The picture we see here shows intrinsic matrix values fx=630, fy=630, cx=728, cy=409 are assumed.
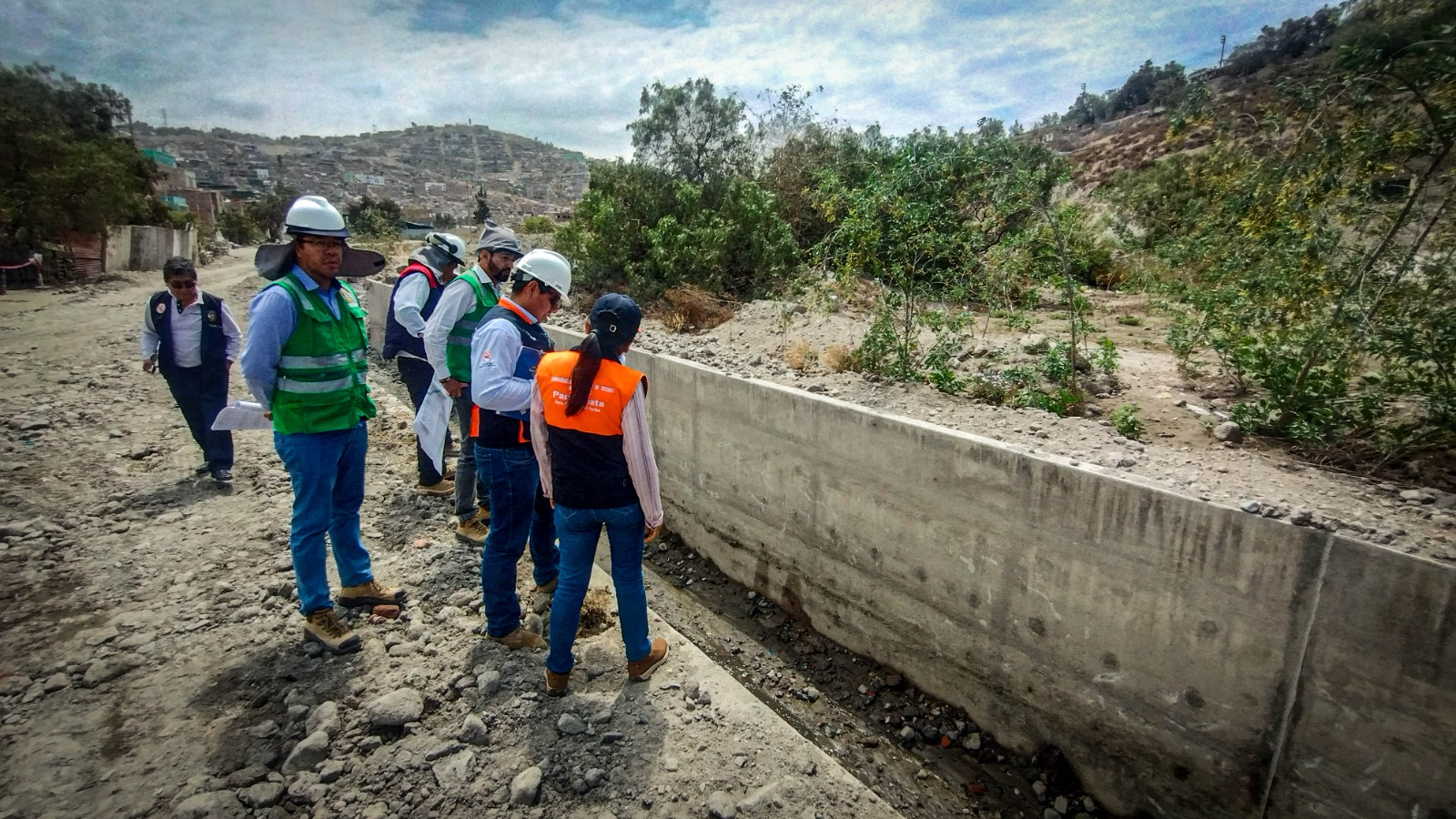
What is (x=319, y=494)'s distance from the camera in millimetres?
3002

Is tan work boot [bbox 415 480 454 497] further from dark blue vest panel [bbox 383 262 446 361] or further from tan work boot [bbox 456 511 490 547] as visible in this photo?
dark blue vest panel [bbox 383 262 446 361]

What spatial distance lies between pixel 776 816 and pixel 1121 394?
4.25 metres

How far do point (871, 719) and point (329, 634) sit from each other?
3276 millimetres

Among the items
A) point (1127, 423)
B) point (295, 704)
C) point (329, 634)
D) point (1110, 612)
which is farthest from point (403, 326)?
point (1127, 423)

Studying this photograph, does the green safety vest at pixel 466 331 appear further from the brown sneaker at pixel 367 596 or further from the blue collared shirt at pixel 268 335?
the brown sneaker at pixel 367 596

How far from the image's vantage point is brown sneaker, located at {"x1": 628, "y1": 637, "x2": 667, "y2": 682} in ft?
9.96

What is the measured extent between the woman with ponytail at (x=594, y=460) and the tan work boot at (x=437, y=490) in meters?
2.56

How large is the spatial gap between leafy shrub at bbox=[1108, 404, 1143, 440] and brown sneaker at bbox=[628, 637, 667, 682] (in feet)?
10.9

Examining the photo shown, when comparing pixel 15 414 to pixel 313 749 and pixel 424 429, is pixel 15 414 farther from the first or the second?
pixel 313 749

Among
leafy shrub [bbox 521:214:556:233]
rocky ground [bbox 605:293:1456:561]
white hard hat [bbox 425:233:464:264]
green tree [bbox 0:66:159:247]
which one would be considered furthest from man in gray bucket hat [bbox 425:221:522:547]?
green tree [bbox 0:66:159:247]

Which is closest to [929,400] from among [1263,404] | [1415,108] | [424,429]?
[1263,404]

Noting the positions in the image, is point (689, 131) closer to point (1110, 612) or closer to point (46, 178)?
point (1110, 612)

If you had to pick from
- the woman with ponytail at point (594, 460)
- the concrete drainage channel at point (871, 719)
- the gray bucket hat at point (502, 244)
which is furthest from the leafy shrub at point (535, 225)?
the woman with ponytail at point (594, 460)

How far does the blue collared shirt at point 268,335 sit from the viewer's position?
9.11 ft
